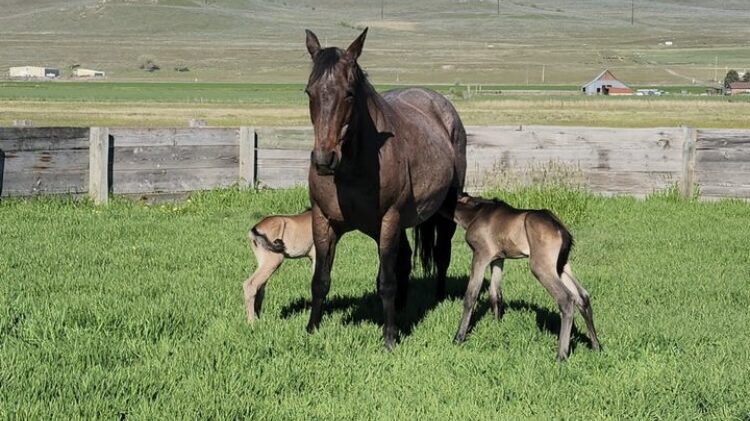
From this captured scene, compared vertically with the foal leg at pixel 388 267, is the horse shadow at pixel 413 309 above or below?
below

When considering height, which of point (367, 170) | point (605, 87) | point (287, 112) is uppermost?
point (367, 170)

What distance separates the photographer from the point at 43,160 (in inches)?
591

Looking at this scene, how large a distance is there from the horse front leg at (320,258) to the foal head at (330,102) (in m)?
0.99

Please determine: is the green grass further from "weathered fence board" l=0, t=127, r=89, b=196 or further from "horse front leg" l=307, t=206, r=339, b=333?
"weathered fence board" l=0, t=127, r=89, b=196

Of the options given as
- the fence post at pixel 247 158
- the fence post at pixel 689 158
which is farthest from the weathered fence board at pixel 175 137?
the fence post at pixel 689 158

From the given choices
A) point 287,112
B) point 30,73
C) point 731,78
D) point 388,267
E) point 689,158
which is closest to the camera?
point 388,267

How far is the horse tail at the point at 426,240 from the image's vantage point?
959cm

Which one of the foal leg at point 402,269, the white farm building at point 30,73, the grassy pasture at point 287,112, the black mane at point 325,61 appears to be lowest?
the white farm building at point 30,73

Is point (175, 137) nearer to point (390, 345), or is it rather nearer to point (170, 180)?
point (170, 180)

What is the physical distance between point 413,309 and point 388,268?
1.53 meters

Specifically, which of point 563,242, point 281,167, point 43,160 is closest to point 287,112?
point 281,167

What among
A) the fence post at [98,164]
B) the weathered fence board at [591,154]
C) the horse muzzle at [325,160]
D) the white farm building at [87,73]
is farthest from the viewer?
the white farm building at [87,73]

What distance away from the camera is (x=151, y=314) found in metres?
7.72

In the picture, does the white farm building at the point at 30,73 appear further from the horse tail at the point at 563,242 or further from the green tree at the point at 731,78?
the horse tail at the point at 563,242
